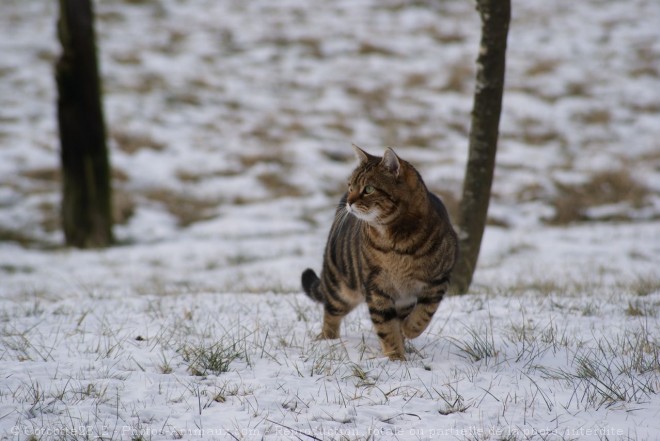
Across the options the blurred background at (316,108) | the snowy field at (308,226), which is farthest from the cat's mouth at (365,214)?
the blurred background at (316,108)

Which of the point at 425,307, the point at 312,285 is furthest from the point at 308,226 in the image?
the point at 425,307

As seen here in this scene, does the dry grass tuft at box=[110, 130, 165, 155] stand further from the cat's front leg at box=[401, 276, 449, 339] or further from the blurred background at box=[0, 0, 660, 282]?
the cat's front leg at box=[401, 276, 449, 339]

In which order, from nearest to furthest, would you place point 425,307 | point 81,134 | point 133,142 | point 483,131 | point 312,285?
point 425,307 → point 312,285 → point 483,131 → point 81,134 → point 133,142

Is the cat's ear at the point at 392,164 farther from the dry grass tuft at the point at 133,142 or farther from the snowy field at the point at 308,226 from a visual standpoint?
the dry grass tuft at the point at 133,142

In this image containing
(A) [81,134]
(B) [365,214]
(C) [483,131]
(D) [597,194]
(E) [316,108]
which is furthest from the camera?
(E) [316,108]

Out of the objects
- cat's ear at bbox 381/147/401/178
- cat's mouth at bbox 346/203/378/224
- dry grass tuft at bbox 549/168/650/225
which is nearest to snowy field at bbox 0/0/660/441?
dry grass tuft at bbox 549/168/650/225

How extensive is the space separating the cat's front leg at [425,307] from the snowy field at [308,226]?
0.50ft

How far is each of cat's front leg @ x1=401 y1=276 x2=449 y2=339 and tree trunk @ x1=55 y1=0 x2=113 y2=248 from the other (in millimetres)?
7522

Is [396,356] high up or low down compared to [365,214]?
down

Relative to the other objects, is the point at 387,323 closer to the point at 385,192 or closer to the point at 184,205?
the point at 385,192

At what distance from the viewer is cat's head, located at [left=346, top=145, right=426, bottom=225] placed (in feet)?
12.5

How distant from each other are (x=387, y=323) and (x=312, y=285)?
1.08 metres

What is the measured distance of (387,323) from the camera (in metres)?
3.89

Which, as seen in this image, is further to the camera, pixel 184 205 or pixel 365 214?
pixel 184 205
